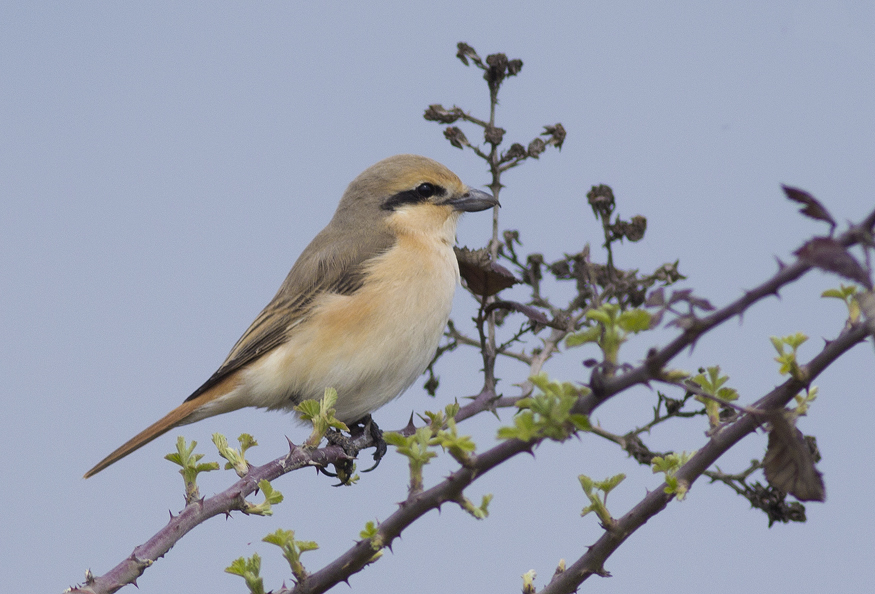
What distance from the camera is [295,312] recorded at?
4078mm

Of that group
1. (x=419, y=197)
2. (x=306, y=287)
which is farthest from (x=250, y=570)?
(x=419, y=197)

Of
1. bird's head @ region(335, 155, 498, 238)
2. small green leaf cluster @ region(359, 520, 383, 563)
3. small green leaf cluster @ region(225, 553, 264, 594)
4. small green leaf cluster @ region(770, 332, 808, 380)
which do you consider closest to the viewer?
small green leaf cluster @ region(770, 332, 808, 380)

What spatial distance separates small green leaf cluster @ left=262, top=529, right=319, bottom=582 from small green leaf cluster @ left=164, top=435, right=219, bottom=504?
1.23ft

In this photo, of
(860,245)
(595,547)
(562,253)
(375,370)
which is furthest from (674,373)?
(375,370)

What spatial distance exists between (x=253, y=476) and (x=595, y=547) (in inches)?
40.5

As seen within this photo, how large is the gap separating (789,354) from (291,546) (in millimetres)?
1298

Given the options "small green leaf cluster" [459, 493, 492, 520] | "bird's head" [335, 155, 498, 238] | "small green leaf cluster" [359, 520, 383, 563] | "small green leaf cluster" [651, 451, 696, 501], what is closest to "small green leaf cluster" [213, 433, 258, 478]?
"small green leaf cluster" [359, 520, 383, 563]

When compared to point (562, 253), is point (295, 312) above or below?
above

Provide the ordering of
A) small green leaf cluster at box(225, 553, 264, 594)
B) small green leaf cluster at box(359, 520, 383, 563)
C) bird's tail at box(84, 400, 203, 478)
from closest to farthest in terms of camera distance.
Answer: small green leaf cluster at box(359, 520, 383, 563), small green leaf cluster at box(225, 553, 264, 594), bird's tail at box(84, 400, 203, 478)

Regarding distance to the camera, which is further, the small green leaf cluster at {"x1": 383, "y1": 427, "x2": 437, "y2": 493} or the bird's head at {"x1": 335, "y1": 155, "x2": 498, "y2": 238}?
the bird's head at {"x1": 335, "y1": 155, "x2": 498, "y2": 238}

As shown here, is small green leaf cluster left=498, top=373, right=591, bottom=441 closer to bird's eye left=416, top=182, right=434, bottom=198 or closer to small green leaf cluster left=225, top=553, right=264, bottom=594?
small green leaf cluster left=225, top=553, right=264, bottom=594

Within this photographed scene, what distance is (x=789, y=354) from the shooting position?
1.77 m

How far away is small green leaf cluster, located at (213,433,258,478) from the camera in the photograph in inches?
98.0

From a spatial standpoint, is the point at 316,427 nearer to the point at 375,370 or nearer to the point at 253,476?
the point at 253,476
